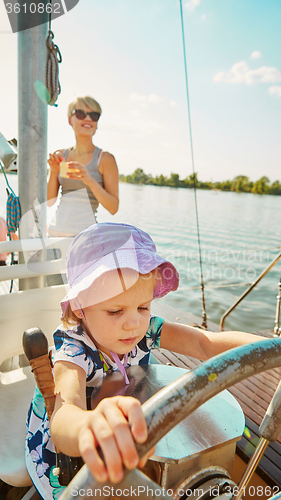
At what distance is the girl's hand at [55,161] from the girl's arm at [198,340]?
4.45 ft

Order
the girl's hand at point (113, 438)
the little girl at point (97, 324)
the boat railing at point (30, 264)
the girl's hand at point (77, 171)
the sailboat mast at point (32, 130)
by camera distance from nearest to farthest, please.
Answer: the girl's hand at point (113, 438), the little girl at point (97, 324), the boat railing at point (30, 264), the sailboat mast at point (32, 130), the girl's hand at point (77, 171)

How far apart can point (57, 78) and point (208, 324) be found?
272 centimetres

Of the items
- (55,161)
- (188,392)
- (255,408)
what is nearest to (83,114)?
(55,161)

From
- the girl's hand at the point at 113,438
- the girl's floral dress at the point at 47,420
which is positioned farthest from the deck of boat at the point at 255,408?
the girl's hand at the point at 113,438

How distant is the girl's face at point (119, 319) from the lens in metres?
0.86

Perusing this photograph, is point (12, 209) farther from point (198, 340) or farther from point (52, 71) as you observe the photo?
point (198, 340)

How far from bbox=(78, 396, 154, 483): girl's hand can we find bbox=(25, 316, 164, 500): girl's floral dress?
19.5 inches

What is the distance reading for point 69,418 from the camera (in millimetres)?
635

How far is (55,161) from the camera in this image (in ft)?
6.83

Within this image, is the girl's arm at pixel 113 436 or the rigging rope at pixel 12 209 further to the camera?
the rigging rope at pixel 12 209

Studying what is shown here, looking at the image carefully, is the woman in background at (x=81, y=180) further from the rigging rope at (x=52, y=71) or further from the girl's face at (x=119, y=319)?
the girl's face at (x=119, y=319)

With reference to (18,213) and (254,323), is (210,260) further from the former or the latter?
(18,213)

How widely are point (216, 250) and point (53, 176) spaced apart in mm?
10152

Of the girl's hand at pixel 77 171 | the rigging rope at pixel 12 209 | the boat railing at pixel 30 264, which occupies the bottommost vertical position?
the boat railing at pixel 30 264
